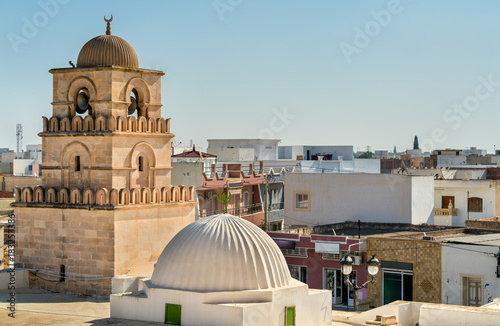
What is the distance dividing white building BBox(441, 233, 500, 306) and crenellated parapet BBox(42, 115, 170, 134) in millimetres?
11611

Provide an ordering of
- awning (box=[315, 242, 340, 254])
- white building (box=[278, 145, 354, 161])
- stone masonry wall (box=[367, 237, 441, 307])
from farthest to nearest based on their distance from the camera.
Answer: white building (box=[278, 145, 354, 161]) < awning (box=[315, 242, 340, 254]) < stone masonry wall (box=[367, 237, 441, 307])

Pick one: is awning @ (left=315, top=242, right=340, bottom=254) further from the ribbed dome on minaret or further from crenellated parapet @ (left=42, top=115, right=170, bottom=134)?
the ribbed dome on minaret

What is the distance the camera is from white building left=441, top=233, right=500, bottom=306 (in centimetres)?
2705

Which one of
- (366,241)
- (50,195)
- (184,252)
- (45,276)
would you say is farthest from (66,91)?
(366,241)

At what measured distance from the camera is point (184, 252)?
20.2 meters

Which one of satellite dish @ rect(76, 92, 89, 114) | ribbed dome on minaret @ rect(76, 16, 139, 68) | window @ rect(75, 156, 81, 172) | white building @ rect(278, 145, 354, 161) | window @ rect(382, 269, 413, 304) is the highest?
ribbed dome on minaret @ rect(76, 16, 139, 68)

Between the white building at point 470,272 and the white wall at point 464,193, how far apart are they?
1911 cm

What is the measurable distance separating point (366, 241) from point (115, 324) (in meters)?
13.6

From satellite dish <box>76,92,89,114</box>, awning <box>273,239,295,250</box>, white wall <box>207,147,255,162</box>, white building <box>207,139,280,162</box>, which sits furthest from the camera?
white building <box>207,139,280,162</box>

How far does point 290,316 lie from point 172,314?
312 cm

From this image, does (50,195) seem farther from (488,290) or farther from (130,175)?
(488,290)

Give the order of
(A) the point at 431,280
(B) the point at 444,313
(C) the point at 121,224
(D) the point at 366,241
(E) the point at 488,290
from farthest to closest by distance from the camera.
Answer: (D) the point at 366,241 < (A) the point at 431,280 < (E) the point at 488,290 < (C) the point at 121,224 < (B) the point at 444,313

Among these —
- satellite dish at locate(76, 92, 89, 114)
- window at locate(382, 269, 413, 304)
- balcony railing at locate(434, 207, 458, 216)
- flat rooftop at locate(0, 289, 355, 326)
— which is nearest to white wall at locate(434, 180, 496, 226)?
balcony railing at locate(434, 207, 458, 216)

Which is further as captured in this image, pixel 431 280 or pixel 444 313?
pixel 431 280
